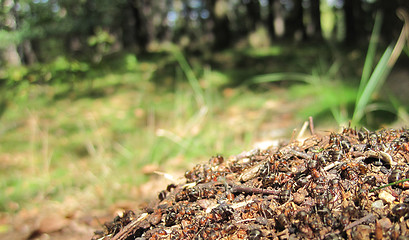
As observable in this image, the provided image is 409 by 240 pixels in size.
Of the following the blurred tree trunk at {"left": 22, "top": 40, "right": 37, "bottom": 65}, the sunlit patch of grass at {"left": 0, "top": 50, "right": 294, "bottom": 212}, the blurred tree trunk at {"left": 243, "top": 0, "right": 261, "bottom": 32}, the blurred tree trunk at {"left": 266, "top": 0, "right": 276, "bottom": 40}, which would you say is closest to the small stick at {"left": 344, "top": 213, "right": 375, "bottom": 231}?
the sunlit patch of grass at {"left": 0, "top": 50, "right": 294, "bottom": 212}

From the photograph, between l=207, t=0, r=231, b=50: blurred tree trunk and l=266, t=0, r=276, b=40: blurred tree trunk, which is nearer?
l=207, t=0, r=231, b=50: blurred tree trunk

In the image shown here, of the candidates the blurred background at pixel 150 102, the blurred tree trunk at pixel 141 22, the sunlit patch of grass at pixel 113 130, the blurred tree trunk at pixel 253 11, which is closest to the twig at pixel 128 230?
the blurred background at pixel 150 102

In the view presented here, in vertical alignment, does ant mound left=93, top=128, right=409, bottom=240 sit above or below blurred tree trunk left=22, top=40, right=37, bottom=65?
below

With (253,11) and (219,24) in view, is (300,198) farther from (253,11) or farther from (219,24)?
(253,11)

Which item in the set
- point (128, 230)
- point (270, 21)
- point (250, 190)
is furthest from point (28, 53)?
point (270, 21)

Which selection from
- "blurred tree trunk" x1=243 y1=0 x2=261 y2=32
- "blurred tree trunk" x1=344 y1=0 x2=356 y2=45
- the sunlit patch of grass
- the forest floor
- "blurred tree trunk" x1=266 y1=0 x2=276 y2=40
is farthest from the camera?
"blurred tree trunk" x1=243 y1=0 x2=261 y2=32

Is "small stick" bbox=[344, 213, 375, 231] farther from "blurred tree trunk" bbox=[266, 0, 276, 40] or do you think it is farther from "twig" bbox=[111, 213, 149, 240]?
"blurred tree trunk" bbox=[266, 0, 276, 40]

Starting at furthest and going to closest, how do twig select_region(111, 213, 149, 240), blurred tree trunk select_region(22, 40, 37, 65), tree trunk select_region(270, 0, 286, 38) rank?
tree trunk select_region(270, 0, 286, 38), blurred tree trunk select_region(22, 40, 37, 65), twig select_region(111, 213, 149, 240)
